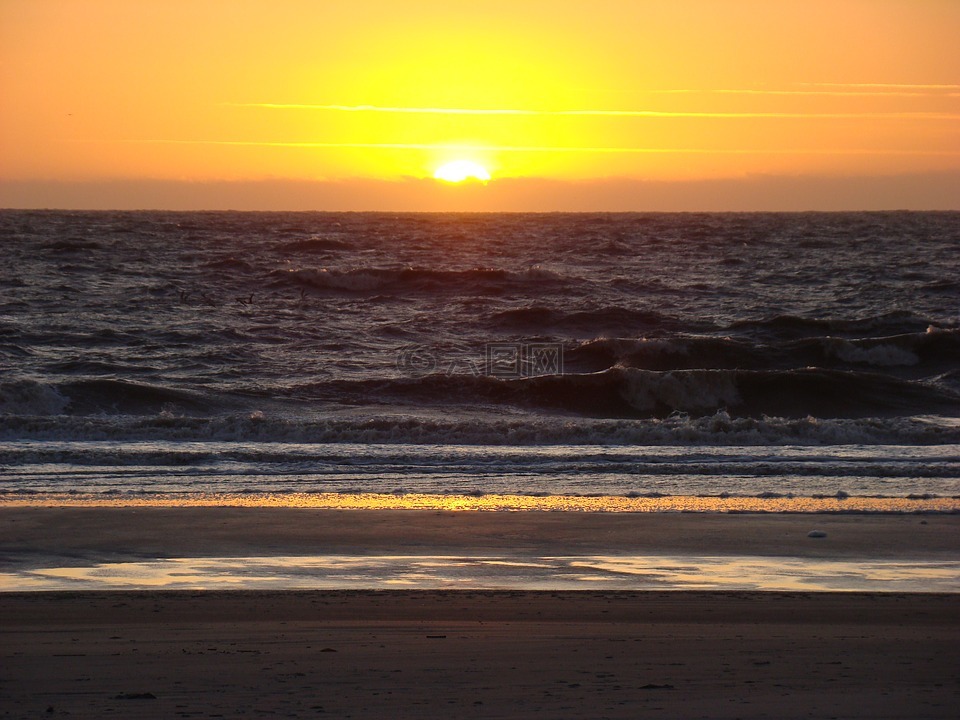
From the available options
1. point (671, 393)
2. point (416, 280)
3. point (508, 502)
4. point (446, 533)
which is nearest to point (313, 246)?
point (416, 280)

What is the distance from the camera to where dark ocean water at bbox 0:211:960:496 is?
1136cm

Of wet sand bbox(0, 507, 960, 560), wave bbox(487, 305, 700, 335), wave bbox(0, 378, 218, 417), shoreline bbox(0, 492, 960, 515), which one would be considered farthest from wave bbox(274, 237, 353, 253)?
wet sand bbox(0, 507, 960, 560)

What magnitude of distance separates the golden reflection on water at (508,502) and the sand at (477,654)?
2.19 metres

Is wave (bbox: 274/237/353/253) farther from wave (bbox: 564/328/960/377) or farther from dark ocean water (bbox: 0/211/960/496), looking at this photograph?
wave (bbox: 564/328/960/377)

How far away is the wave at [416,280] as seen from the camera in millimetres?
33969

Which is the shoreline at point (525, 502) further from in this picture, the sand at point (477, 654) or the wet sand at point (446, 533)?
the sand at point (477, 654)

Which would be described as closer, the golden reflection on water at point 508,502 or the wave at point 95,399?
the golden reflection on water at point 508,502

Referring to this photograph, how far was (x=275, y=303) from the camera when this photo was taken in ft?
98.9

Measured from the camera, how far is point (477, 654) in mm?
4957

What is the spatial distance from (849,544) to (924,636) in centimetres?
239

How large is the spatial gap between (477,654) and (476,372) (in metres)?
15.1

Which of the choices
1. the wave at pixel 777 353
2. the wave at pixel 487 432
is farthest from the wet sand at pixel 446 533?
the wave at pixel 777 353

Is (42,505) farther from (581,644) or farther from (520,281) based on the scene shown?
(520,281)

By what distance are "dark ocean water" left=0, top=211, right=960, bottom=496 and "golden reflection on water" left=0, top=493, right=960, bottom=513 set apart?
0.43m
